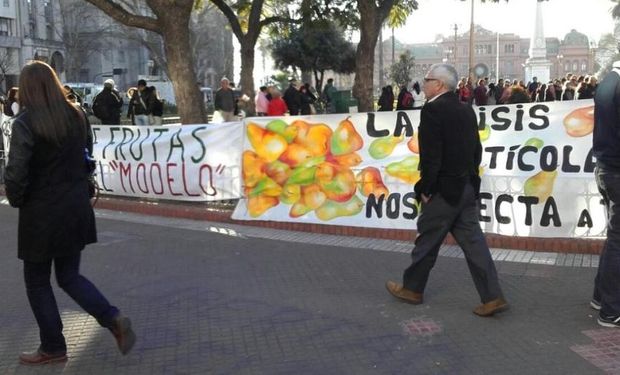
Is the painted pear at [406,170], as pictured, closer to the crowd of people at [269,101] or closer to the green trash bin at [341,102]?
the crowd of people at [269,101]

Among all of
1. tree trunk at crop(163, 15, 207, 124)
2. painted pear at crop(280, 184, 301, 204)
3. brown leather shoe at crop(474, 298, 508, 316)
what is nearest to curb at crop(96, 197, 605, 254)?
painted pear at crop(280, 184, 301, 204)

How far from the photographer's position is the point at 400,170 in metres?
7.29

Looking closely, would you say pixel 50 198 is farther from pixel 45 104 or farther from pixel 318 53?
→ pixel 318 53

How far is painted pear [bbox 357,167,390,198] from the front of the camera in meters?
7.40

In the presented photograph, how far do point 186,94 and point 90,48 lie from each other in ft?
184

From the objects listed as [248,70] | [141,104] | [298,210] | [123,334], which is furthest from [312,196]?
[248,70]

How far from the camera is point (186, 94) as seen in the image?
38.2 ft

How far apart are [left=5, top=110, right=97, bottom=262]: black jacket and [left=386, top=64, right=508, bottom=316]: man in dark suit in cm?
228

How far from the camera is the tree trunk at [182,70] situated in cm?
1121

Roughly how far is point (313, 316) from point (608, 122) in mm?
2395

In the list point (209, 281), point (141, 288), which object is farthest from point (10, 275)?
point (209, 281)

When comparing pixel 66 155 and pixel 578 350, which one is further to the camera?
pixel 578 350

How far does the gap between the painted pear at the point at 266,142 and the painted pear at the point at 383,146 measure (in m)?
1.14

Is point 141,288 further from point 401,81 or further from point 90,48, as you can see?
point 90,48
